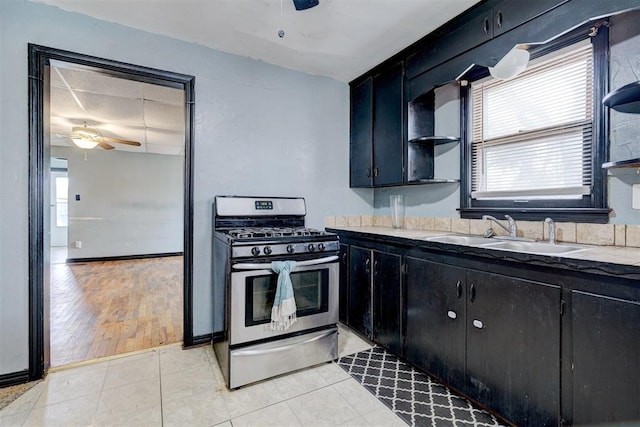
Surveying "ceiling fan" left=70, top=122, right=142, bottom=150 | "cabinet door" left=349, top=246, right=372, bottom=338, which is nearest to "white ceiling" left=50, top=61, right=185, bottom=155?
"ceiling fan" left=70, top=122, right=142, bottom=150

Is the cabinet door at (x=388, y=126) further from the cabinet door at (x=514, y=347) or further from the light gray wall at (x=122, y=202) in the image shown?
the light gray wall at (x=122, y=202)

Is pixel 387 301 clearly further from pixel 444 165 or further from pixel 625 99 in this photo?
pixel 625 99

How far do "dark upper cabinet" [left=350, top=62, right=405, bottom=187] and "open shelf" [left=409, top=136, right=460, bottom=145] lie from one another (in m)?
0.14

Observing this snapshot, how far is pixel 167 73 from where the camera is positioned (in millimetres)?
2398

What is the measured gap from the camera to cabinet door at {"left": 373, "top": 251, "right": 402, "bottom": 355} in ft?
7.14

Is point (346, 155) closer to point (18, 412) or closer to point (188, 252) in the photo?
point (188, 252)

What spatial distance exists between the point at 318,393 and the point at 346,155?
2253mm

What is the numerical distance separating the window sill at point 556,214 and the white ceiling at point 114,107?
10.2 ft

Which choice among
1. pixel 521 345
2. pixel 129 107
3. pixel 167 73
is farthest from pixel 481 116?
pixel 129 107

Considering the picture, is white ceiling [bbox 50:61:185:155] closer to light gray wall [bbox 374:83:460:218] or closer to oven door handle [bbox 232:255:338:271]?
oven door handle [bbox 232:255:338:271]

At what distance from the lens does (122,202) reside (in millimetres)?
6465

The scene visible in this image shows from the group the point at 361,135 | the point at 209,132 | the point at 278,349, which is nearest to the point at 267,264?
the point at 278,349

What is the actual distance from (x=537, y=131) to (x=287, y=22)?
1874mm

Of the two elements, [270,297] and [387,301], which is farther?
[387,301]
